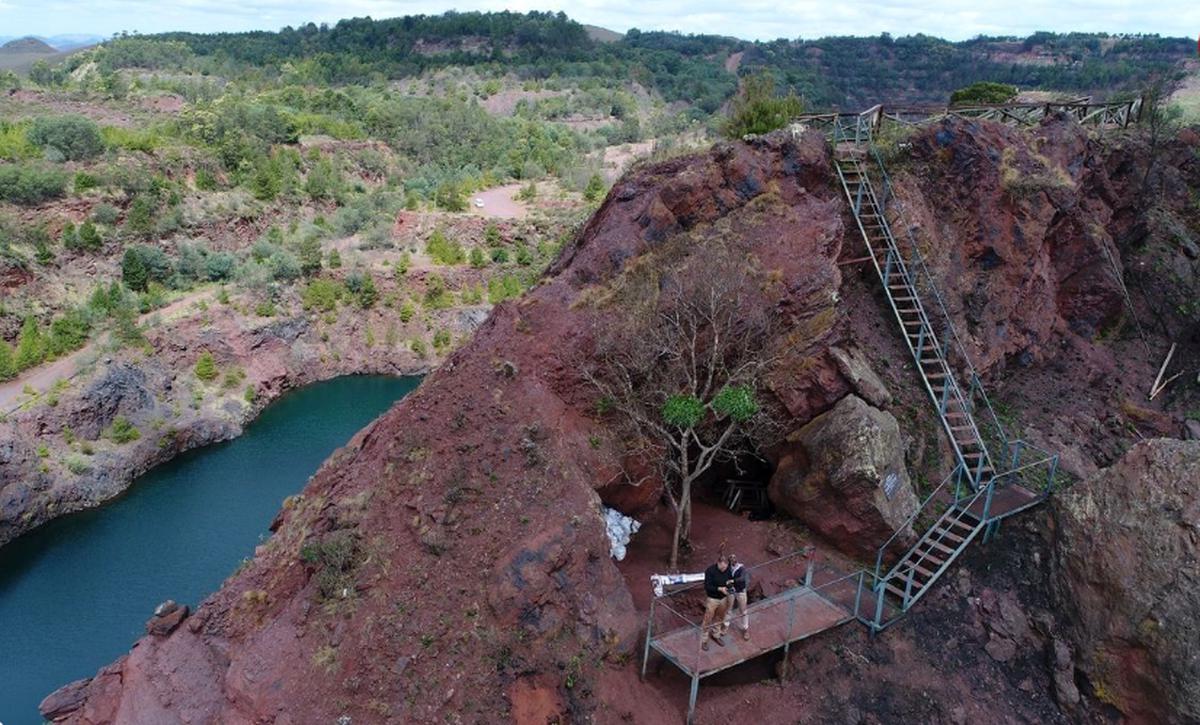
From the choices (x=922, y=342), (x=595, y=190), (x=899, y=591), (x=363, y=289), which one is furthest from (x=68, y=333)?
(x=899, y=591)

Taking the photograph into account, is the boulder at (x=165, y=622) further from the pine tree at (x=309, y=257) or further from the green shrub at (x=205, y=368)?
the pine tree at (x=309, y=257)

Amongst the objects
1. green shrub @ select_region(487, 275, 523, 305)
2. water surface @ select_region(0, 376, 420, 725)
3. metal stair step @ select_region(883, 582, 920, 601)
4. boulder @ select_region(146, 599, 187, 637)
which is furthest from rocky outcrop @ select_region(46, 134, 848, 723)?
green shrub @ select_region(487, 275, 523, 305)

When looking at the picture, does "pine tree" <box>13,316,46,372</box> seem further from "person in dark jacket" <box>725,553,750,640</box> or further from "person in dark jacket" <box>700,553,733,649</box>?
"person in dark jacket" <box>725,553,750,640</box>

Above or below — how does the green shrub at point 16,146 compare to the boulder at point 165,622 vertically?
above

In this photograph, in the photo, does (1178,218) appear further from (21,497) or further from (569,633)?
(21,497)

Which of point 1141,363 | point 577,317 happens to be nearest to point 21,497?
point 577,317

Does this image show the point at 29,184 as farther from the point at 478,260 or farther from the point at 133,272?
the point at 478,260

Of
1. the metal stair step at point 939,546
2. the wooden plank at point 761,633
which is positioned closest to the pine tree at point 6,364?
the wooden plank at point 761,633
